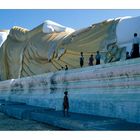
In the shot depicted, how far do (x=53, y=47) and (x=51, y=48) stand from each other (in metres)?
0.13

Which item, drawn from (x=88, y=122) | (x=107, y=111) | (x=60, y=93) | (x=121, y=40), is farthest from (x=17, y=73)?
(x=88, y=122)

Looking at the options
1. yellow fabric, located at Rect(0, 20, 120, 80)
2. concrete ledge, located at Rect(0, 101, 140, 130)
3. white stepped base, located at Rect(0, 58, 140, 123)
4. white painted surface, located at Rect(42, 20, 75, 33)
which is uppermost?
white painted surface, located at Rect(42, 20, 75, 33)

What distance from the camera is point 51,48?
39.8ft

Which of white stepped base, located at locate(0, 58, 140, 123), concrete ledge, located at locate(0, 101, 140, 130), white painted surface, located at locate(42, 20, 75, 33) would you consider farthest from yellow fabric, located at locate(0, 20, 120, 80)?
concrete ledge, located at locate(0, 101, 140, 130)

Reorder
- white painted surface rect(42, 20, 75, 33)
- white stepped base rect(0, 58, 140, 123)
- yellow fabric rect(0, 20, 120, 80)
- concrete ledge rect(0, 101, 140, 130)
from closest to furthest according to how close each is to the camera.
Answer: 1. concrete ledge rect(0, 101, 140, 130)
2. white stepped base rect(0, 58, 140, 123)
3. yellow fabric rect(0, 20, 120, 80)
4. white painted surface rect(42, 20, 75, 33)

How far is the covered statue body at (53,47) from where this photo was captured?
9.92m

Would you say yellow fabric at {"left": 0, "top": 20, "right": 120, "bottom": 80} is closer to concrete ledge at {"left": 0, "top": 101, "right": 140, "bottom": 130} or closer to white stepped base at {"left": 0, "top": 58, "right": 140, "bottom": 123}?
white stepped base at {"left": 0, "top": 58, "right": 140, "bottom": 123}

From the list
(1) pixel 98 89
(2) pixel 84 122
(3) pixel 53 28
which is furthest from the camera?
(3) pixel 53 28

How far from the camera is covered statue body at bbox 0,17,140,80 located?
9922mm

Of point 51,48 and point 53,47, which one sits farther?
point 51,48

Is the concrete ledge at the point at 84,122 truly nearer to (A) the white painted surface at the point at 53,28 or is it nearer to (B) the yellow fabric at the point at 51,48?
(B) the yellow fabric at the point at 51,48

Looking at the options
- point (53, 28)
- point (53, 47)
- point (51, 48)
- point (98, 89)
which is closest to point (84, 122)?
point (98, 89)

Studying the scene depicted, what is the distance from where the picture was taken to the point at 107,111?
24.9 feet

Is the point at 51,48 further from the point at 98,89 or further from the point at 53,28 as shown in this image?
the point at 98,89
